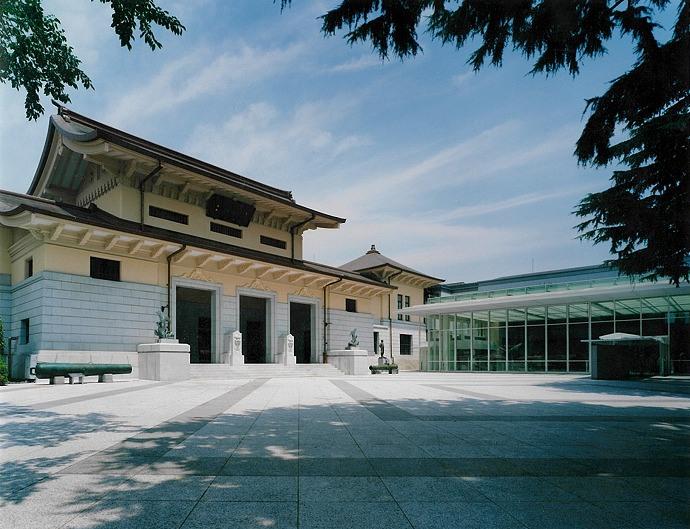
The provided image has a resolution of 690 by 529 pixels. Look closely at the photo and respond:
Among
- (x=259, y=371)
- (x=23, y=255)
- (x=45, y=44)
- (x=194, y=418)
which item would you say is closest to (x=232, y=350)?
(x=259, y=371)

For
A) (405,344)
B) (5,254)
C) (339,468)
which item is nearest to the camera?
(339,468)

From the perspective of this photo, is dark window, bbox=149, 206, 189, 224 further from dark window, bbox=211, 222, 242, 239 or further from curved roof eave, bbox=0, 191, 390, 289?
dark window, bbox=211, 222, 242, 239

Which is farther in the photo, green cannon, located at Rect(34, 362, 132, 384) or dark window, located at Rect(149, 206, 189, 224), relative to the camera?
dark window, located at Rect(149, 206, 189, 224)

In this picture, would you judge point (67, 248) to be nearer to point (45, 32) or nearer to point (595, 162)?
point (45, 32)

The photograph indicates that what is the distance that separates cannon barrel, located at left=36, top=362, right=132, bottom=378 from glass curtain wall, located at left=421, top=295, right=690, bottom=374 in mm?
24658

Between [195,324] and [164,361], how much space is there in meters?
15.6

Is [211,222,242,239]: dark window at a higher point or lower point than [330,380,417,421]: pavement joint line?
higher

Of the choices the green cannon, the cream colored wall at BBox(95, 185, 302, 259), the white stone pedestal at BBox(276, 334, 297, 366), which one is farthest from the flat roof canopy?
the green cannon

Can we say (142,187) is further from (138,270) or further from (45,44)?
(45,44)

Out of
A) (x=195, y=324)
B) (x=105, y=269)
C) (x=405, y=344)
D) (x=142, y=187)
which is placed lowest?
(x=405, y=344)

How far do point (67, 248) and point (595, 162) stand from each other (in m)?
21.2

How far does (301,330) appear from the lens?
4034cm

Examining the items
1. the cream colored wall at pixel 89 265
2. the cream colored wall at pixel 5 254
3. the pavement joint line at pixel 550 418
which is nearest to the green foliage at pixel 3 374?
the cream colored wall at pixel 89 265

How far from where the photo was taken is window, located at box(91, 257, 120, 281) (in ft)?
77.3
